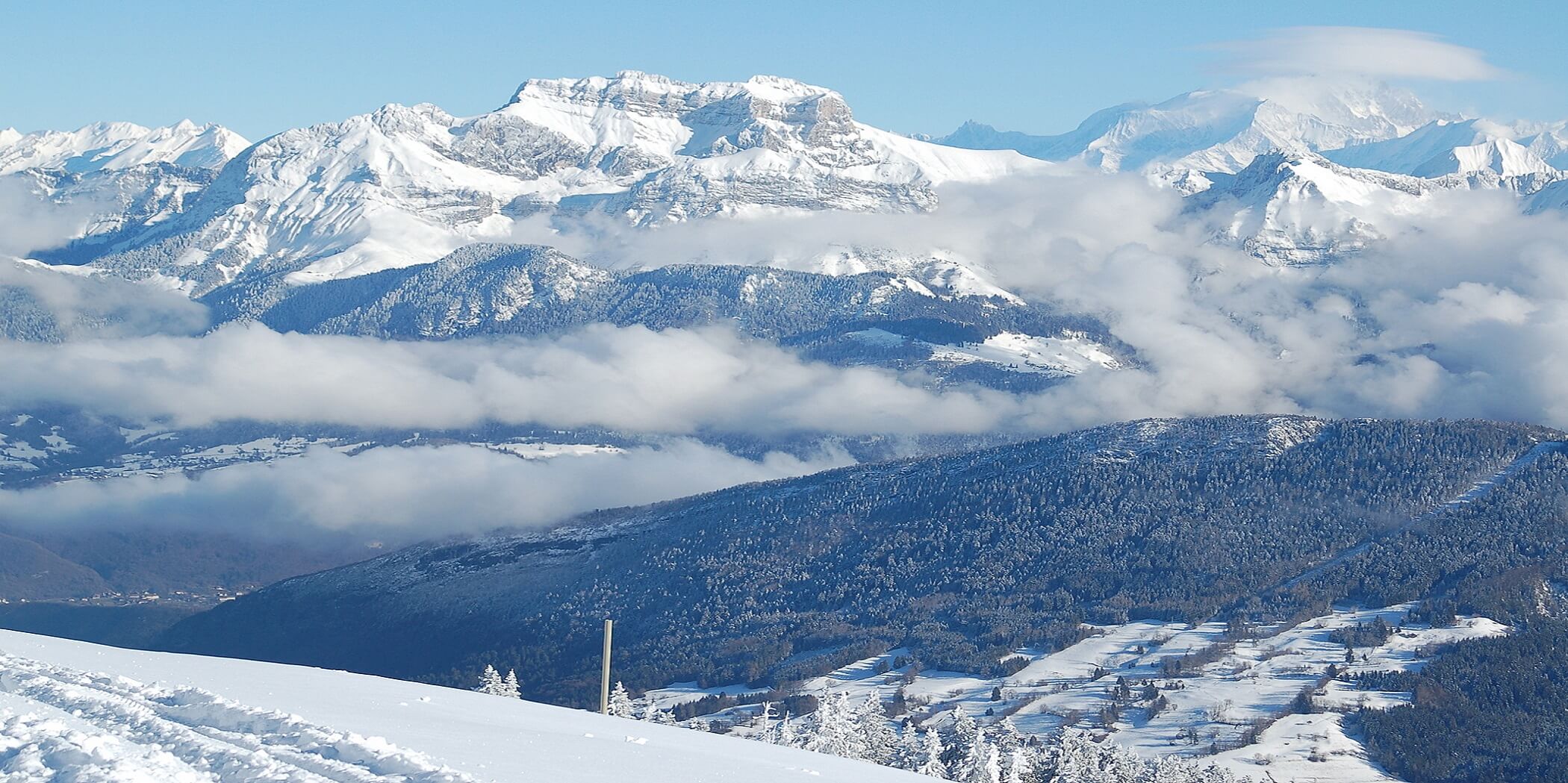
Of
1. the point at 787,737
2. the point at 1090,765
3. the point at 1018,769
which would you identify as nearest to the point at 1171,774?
the point at 1090,765

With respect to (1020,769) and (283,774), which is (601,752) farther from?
(1020,769)

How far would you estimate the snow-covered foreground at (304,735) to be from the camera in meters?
45.8

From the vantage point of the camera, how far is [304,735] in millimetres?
49469

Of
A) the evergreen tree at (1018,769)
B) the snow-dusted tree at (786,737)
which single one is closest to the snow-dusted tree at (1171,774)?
the evergreen tree at (1018,769)

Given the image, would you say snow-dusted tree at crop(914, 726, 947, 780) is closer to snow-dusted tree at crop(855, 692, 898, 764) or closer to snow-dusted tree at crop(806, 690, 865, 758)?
snow-dusted tree at crop(855, 692, 898, 764)

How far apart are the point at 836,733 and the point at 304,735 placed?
233 ft

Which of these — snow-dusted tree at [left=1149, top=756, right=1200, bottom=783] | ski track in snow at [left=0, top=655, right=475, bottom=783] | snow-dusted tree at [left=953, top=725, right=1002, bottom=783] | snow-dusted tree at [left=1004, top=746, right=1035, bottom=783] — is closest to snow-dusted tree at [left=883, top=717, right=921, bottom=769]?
Result: snow-dusted tree at [left=953, top=725, right=1002, bottom=783]

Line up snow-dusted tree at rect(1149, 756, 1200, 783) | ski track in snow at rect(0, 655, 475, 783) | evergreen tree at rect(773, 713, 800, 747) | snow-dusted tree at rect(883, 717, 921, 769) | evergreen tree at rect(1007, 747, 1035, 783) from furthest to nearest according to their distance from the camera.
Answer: snow-dusted tree at rect(1149, 756, 1200, 783) → snow-dusted tree at rect(883, 717, 921, 769) → evergreen tree at rect(773, 713, 800, 747) → evergreen tree at rect(1007, 747, 1035, 783) → ski track in snow at rect(0, 655, 475, 783)

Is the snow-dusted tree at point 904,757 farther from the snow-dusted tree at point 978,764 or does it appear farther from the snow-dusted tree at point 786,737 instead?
the snow-dusted tree at point 786,737

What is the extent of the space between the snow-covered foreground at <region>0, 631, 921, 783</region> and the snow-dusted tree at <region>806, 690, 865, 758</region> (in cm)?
4591

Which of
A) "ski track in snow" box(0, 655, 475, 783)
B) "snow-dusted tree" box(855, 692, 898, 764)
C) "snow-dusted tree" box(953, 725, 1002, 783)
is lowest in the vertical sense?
"ski track in snow" box(0, 655, 475, 783)

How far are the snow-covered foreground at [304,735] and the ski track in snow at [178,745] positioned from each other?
64mm

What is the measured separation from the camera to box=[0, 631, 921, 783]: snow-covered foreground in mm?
45812

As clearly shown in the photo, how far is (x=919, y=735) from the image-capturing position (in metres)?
196
